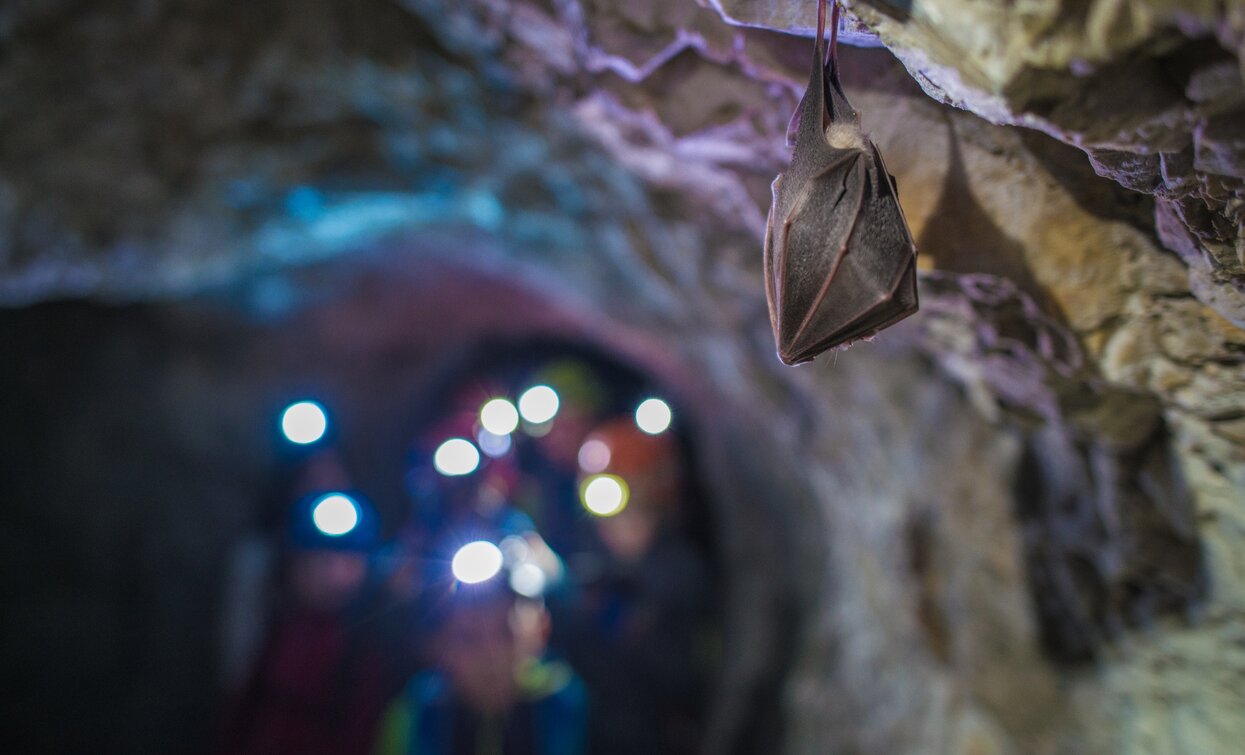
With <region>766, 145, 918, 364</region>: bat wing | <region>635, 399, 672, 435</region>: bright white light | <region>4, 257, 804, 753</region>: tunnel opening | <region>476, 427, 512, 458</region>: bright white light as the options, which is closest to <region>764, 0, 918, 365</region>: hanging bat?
<region>766, 145, 918, 364</region>: bat wing

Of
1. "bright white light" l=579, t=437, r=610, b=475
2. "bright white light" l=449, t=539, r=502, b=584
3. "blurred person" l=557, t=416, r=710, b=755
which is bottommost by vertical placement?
"blurred person" l=557, t=416, r=710, b=755

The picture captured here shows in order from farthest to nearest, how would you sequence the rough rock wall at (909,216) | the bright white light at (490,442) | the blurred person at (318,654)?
the bright white light at (490,442) < the blurred person at (318,654) < the rough rock wall at (909,216)

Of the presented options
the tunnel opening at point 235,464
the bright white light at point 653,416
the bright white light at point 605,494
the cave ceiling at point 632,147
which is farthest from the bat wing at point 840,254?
the bright white light at point 653,416

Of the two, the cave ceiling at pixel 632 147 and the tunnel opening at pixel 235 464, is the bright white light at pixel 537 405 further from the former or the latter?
the cave ceiling at pixel 632 147

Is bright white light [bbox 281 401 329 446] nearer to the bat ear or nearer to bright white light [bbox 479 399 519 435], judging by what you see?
bright white light [bbox 479 399 519 435]

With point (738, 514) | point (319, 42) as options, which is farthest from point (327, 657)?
point (319, 42)
